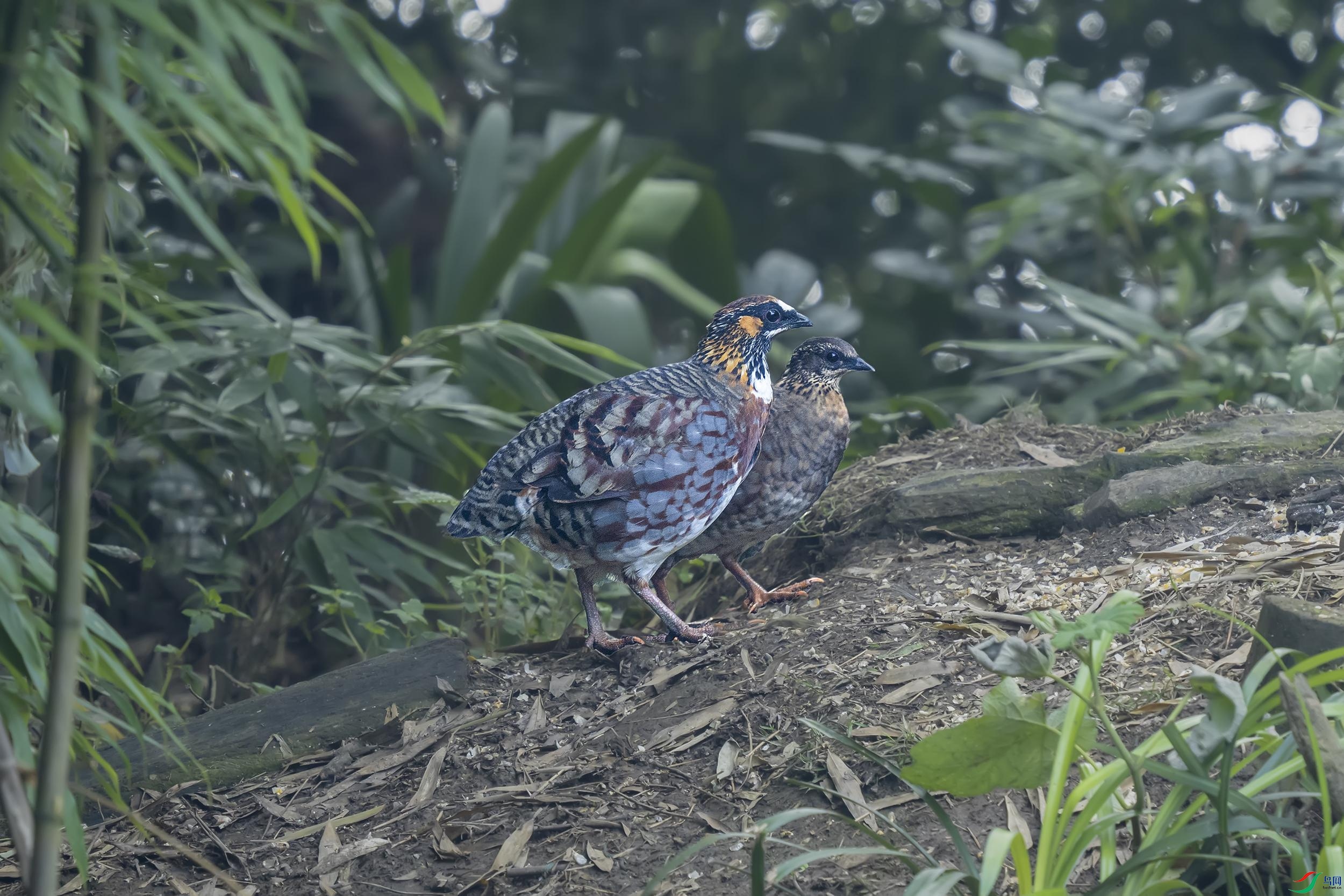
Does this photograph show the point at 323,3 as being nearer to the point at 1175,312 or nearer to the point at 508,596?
the point at 508,596

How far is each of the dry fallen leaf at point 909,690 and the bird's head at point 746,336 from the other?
1217 millimetres

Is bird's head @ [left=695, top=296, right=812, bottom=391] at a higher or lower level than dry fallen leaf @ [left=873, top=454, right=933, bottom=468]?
higher

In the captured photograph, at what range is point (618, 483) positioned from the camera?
3219 mm

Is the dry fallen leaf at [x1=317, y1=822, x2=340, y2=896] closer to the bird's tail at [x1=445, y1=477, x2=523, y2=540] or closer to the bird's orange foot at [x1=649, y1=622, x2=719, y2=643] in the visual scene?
the bird's tail at [x1=445, y1=477, x2=523, y2=540]

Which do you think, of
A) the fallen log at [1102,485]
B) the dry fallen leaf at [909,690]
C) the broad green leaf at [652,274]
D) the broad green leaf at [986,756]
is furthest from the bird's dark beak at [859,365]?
the broad green leaf at [986,756]

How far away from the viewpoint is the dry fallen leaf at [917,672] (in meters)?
2.74

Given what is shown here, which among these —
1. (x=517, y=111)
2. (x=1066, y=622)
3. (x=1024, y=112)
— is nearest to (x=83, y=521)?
(x=1066, y=622)

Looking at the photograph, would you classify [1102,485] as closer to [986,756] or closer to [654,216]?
[986,756]

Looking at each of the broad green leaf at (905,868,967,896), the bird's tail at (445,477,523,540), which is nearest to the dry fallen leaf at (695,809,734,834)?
the broad green leaf at (905,868,967,896)

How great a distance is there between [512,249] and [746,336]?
7.03ft

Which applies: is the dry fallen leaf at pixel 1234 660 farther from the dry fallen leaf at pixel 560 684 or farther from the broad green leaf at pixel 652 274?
the broad green leaf at pixel 652 274

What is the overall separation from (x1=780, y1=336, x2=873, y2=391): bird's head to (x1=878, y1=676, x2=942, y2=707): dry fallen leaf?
1348 mm

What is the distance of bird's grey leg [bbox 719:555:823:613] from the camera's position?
363 centimetres

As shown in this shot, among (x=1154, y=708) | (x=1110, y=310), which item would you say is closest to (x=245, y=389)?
(x=1154, y=708)
